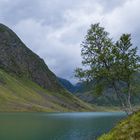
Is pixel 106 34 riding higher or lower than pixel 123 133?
higher

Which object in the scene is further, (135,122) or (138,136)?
(135,122)

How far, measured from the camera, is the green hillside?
14672 mm

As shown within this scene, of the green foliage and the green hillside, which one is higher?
the green foliage

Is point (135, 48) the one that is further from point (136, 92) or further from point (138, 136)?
point (138, 136)

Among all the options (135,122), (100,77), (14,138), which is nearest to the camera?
(135,122)

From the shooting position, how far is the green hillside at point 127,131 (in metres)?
14.7

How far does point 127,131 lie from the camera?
49.6 feet

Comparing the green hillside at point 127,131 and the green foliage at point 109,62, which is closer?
the green hillside at point 127,131

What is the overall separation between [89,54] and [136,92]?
7.87 metres

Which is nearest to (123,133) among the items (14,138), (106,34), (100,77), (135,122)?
(135,122)

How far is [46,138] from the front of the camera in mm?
81938

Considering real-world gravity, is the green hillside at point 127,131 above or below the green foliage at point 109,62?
below

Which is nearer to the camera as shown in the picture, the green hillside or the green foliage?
the green hillside

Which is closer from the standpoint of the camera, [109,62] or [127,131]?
[127,131]
